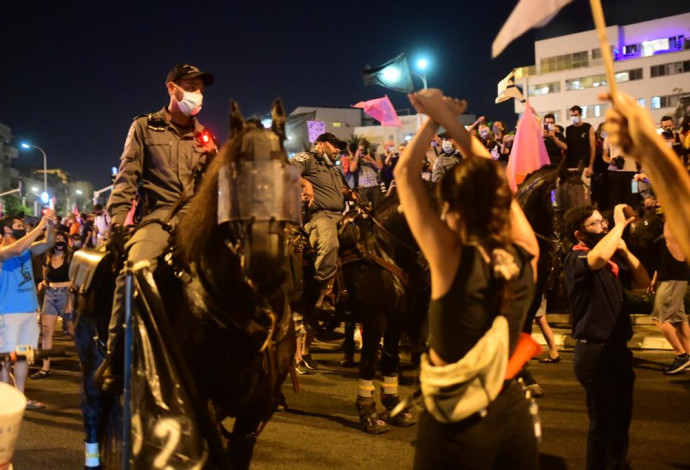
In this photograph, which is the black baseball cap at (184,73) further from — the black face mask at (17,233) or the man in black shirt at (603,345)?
the black face mask at (17,233)

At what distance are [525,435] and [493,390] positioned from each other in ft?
1.08

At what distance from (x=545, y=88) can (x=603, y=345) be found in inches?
2838

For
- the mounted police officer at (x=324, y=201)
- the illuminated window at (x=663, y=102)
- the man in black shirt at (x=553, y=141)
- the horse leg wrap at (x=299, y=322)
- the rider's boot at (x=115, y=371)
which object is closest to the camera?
the rider's boot at (x=115, y=371)

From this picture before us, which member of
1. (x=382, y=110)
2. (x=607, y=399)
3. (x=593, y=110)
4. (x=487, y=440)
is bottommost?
(x=607, y=399)

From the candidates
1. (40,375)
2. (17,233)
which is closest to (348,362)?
(40,375)

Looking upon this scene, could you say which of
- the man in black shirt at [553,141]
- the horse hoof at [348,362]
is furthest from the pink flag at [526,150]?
the man in black shirt at [553,141]

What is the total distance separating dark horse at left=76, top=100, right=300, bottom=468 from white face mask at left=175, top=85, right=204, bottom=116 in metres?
1.48

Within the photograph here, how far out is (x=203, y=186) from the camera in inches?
160

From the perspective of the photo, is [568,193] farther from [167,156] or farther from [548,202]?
[167,156]

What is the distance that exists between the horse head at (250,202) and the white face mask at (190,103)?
60.4 inches

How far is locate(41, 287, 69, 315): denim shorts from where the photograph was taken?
11.5 meters

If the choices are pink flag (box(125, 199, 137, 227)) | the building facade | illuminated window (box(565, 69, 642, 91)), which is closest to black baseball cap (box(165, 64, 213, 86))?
pink flag (box(125, 199, 137, 227))

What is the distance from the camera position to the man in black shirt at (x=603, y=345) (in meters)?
5.05

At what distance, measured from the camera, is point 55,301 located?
11.6m
